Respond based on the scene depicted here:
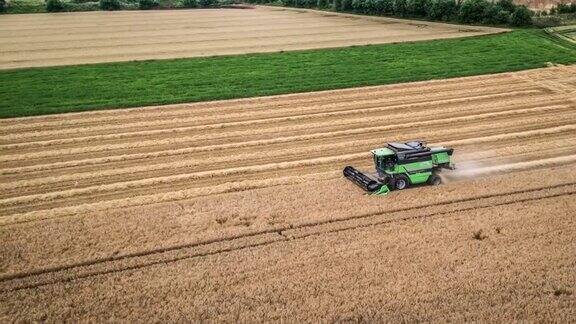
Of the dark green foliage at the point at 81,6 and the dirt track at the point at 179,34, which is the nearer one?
the dirt track at the point at 179,34

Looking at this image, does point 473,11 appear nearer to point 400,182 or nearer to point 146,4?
point 400,182

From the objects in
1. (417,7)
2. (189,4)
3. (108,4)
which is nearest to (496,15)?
(417,7)

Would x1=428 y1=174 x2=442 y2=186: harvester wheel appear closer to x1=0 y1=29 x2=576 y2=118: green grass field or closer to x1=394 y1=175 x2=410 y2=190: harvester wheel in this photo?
x1=394 y1=175 x2=410 y2=190: harvester wheel

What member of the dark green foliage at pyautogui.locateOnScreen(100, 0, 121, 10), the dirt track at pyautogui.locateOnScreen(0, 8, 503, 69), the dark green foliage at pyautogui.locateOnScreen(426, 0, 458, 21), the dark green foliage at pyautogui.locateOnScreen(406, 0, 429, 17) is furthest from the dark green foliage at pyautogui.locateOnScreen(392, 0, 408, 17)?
the dark green foliage at pyautogui.locateOnScreen(100, 0, 121, 10)

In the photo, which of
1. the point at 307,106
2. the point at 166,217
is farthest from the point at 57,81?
the point at 166,217

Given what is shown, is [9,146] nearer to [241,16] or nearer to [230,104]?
[230,104]

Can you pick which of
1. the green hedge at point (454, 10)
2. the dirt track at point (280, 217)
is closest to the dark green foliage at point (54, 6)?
the green hedge at point (454, 10)

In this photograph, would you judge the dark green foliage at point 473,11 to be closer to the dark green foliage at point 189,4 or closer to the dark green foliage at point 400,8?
the dark green foliage at point 400,8
